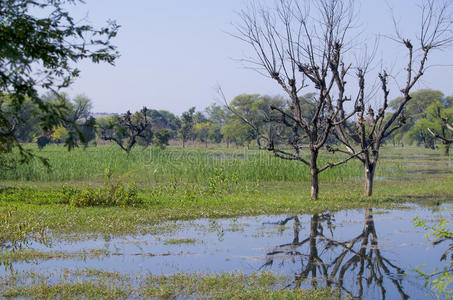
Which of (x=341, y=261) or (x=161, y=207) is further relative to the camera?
(x=161, y=207)

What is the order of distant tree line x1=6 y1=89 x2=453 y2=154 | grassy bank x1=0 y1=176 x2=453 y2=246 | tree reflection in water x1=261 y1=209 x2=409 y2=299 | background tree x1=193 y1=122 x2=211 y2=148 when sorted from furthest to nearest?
1. background tree x1=193 y1=122 x2=211 y2=148
2. distant tree line x1=6 y1=89 x2=453 y2=154
3. grassy bank x1=0 y1=176 x2=453 y2=246
4. tree reflection in water x1=261 y1=209 x2=409 y2=299

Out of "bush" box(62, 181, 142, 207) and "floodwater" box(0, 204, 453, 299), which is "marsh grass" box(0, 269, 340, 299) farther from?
"bush" box(62, 181, 142, 207)

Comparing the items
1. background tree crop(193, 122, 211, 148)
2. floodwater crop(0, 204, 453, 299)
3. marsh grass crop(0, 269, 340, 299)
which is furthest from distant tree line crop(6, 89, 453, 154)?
marsh grass crop(0, 269, 340, 299)

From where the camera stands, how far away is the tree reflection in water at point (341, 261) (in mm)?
7730

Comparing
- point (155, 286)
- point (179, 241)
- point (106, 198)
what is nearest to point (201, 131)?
point (106, 198)

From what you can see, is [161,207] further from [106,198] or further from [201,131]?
[201,131]

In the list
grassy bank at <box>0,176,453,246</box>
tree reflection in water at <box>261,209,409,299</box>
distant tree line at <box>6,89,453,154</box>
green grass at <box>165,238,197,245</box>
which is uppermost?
distant tree line at <box>6,89,453,154</box>

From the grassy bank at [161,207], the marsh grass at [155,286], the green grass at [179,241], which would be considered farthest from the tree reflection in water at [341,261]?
the grassy bank at [161,207]

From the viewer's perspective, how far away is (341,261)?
911 centimetres

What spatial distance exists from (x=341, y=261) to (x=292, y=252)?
1.03m

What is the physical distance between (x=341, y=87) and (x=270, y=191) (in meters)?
4.80

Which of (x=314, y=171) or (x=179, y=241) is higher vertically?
(x=314, y=171)

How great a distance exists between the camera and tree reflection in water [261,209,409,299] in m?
7.73

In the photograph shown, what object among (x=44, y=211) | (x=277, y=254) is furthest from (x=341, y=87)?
(x=44, y=211)
